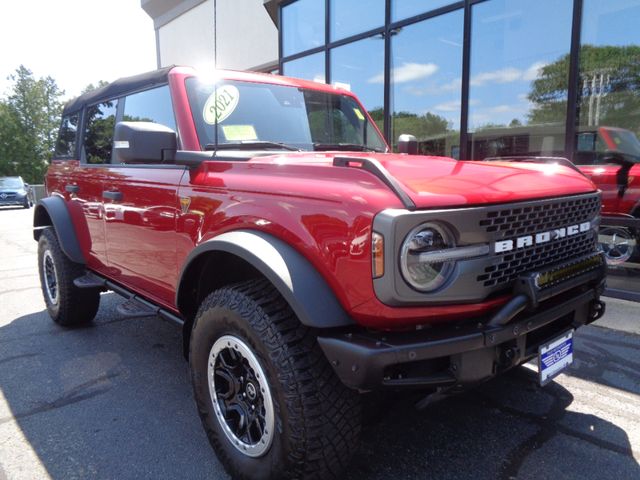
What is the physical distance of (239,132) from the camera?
2.71m

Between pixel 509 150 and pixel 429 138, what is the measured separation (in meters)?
1.37

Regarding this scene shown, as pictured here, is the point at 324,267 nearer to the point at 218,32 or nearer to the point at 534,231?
the point at 534,231

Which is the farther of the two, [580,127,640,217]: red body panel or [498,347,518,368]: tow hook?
[580,127,640,217]: red body panel

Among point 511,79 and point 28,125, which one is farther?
point 28,125

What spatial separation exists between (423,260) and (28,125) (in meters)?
48.0

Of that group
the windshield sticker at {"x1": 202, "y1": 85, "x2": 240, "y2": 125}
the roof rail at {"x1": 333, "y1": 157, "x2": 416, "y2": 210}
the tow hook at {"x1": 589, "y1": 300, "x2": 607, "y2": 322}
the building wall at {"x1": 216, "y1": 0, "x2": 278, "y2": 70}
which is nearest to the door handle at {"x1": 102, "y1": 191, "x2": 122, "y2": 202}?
the windshield sticker at {"x1": 202, "y1": 85, "x2": 240, "y2": 125}

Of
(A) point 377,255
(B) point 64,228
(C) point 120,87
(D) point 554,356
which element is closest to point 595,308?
(D) point 554,356

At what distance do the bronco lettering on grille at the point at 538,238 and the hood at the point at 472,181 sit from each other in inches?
6.1

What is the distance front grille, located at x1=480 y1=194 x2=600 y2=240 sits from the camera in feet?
5.94

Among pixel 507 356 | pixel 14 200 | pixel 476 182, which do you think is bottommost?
pixel 14 200

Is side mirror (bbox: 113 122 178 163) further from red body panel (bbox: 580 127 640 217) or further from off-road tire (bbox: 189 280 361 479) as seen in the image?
red body panel (bbox: 580 127 640 217)

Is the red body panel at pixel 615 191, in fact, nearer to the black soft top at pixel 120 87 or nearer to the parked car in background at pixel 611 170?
the parked car in background at pixel 611 170

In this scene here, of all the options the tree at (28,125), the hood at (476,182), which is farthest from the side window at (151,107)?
the tree at (28,125)

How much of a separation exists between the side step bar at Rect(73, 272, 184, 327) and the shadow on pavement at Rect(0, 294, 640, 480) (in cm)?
49
